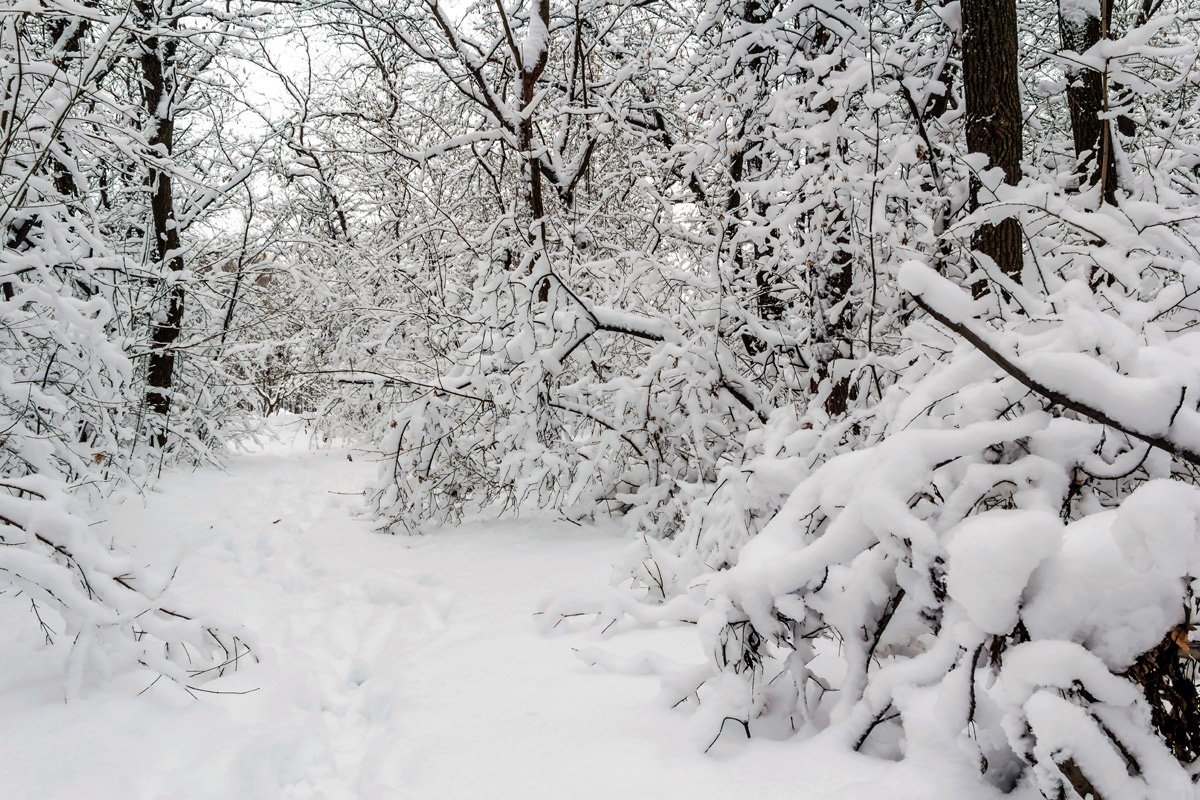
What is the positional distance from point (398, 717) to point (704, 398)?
3423 mm

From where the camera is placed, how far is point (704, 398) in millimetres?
5508

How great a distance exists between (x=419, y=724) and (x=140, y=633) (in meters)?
1.16

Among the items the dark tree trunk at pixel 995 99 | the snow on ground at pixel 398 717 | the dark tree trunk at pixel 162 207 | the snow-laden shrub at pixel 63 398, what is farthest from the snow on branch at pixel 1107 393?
the dark tree trunk at pixel 162 207

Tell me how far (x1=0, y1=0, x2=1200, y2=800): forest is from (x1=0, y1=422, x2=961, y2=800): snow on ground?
3 cm

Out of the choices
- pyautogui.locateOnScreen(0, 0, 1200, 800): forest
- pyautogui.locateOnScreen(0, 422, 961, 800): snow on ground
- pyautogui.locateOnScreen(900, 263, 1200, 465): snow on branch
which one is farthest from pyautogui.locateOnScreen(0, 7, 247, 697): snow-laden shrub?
pyautogui.locateOnScreen(900, 263, 1200, 465): snow on branch

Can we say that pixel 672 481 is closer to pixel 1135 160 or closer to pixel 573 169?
pixel 573 169

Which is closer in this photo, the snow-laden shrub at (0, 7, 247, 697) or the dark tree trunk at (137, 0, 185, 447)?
the snow-laden shrub at (0, 7, 247, 697)

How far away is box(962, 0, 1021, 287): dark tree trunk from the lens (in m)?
3.52

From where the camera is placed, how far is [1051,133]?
741 cm

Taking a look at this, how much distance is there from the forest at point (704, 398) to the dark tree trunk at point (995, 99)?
0.06 feet

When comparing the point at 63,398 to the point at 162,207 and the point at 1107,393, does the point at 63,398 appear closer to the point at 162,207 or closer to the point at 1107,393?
the point at 1107,393

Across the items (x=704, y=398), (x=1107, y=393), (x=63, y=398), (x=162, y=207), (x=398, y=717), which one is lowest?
(x=398, y=717)

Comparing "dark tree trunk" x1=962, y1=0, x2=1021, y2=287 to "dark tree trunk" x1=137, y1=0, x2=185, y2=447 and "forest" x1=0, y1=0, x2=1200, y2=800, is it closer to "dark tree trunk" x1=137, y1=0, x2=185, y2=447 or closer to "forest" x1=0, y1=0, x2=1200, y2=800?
"forest" x1=0, y1=0, x2=1200, y2=800

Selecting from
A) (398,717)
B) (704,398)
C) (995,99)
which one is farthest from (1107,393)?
(704,398)
